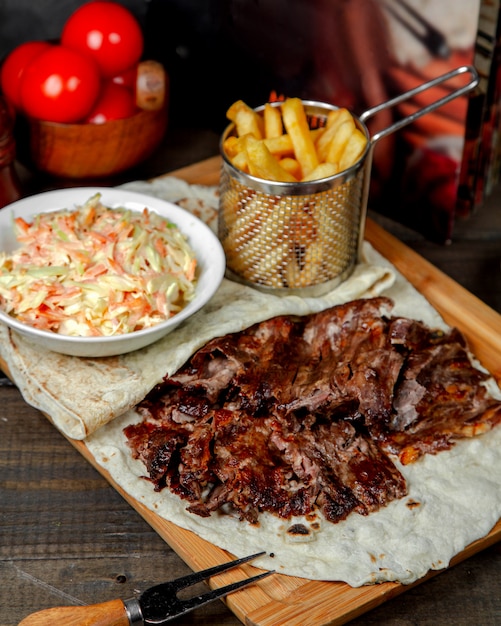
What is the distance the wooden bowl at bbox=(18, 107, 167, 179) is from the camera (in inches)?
191

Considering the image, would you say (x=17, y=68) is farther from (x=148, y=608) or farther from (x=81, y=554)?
(x=148, y=608)

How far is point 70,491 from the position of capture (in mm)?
3535

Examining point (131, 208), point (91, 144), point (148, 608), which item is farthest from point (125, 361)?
point (91, 144)

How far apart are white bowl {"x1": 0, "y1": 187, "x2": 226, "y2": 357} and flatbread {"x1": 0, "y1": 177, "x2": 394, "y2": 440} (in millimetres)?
82

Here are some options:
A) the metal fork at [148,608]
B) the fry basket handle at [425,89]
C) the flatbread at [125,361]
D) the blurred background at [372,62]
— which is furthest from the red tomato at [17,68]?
the metal fork at [148,608]

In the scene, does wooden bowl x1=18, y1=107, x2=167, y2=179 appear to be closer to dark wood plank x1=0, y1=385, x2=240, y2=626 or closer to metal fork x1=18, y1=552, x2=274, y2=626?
dark wood plank x1=0, y1=385, x2=240, y2=626

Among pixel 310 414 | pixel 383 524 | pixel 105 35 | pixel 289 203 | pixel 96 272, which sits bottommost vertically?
pixel 383 524

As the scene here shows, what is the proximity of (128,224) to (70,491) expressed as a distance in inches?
50.5

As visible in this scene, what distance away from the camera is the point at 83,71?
15.8 feet

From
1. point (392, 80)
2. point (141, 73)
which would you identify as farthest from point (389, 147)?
point (141, 73)

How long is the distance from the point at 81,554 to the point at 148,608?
0.49 meters

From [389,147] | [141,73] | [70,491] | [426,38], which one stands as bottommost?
[70,491]

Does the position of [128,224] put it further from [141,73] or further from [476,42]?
[476,42]

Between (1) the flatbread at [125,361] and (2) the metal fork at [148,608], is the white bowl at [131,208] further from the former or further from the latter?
(2) the metal fork at [148,608]
